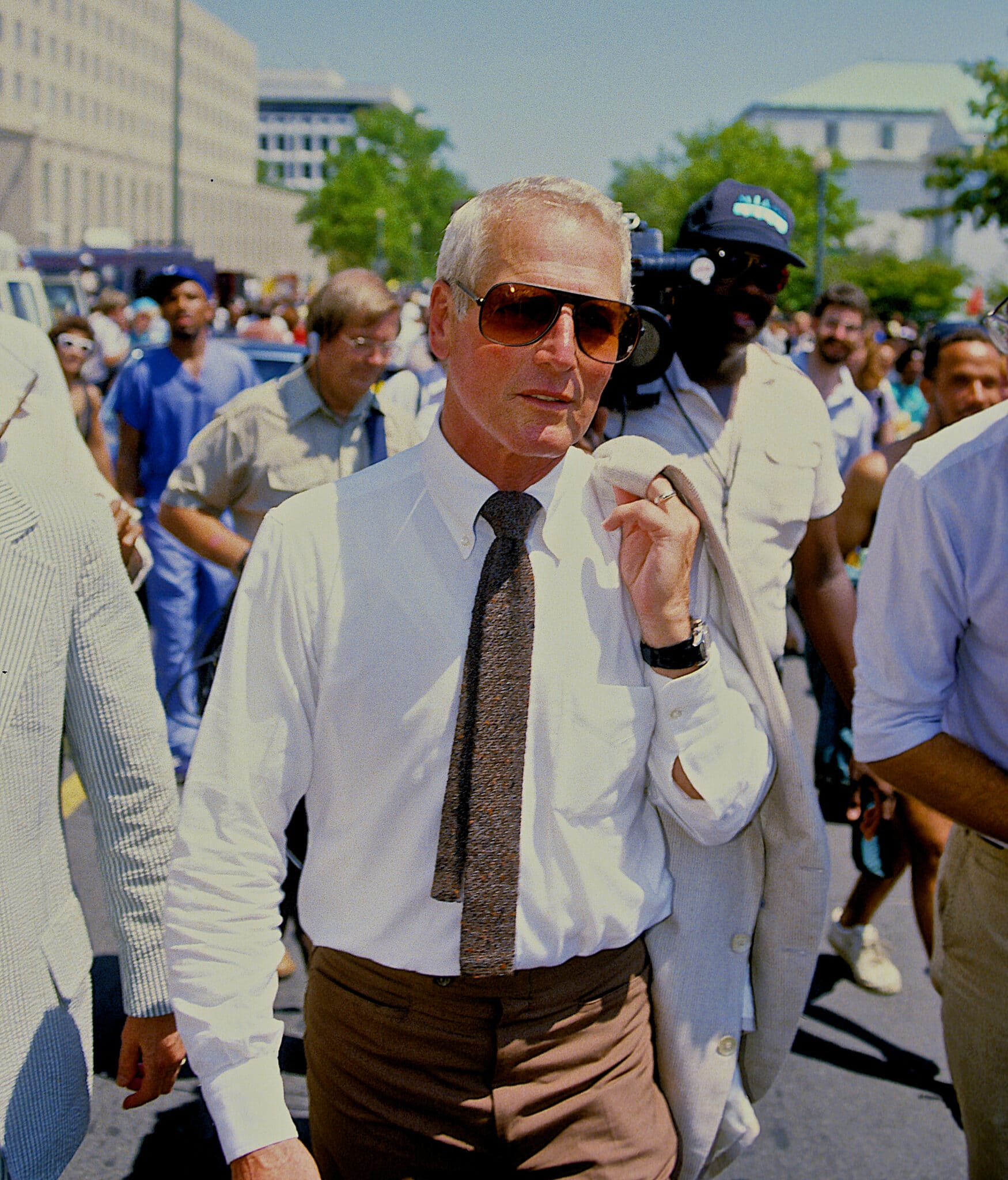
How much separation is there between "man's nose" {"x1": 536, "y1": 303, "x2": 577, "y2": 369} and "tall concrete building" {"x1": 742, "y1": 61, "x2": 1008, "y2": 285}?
375 ft

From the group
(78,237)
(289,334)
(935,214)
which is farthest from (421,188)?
(289,334)

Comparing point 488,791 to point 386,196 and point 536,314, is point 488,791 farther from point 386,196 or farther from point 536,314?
point 386,196

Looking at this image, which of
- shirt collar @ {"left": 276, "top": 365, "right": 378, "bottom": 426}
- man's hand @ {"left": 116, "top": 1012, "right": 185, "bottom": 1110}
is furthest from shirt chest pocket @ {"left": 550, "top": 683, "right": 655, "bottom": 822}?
shirt collar @ {"left": 276, "top": 365, "right": 378, "bottom": 426}

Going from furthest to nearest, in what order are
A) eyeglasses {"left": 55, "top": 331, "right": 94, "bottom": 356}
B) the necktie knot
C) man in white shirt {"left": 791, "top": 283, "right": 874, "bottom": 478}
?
1. eyeglasses {"left": 55, "top": 331, "right": 94, "bottom": 356}
2. man in white shirt {"left": 791, "top": 283, "right": 874, "bottom": 478}
3. the necktie knot

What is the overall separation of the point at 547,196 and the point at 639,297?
118 cm

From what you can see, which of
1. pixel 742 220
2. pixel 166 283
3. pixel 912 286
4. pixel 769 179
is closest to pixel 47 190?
pixel 769 179

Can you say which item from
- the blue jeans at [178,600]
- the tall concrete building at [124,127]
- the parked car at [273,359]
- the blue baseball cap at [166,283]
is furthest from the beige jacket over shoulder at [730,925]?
the tall concrete building at [124,127]

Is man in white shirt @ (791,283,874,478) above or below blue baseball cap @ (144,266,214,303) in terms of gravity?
below

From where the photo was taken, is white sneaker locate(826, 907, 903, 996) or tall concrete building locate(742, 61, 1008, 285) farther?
tall concrete building locate(742, 61, 1008, 285)

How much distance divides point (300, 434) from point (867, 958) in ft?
8.55

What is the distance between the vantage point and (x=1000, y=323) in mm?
2504

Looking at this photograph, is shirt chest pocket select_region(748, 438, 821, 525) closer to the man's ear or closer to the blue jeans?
the man's ear

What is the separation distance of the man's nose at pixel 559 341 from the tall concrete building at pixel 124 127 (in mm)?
53853

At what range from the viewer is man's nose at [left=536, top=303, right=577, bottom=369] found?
2.03 metres
